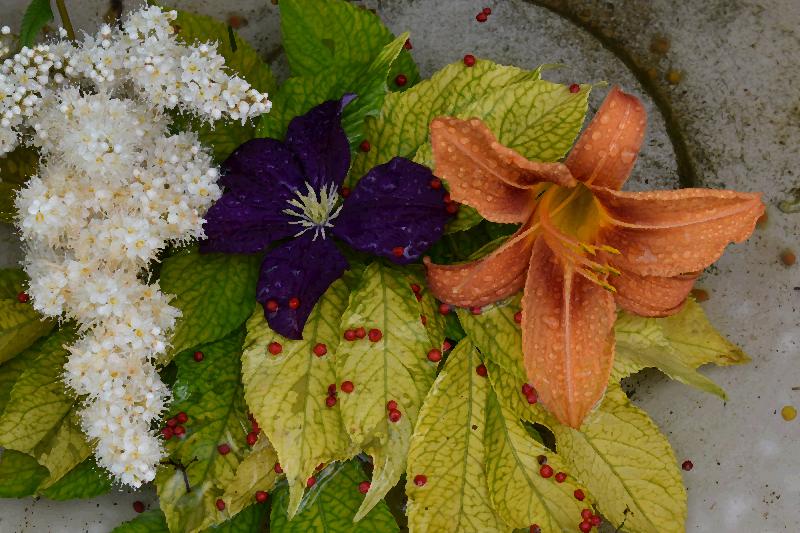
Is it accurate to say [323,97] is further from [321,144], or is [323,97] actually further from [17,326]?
[17,326]

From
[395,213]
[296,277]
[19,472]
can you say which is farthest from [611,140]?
[19,472]

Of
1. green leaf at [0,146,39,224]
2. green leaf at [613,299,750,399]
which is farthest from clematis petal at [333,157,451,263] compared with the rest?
green leaf at [0,146,39,224]

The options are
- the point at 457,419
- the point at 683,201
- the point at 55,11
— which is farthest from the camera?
the point at 55,11

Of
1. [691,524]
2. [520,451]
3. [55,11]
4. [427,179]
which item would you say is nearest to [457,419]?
[520,451]

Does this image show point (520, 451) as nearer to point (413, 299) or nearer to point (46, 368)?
point (413, 299)

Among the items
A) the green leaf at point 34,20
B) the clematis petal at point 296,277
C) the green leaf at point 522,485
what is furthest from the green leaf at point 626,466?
the green leaf at point 34,20

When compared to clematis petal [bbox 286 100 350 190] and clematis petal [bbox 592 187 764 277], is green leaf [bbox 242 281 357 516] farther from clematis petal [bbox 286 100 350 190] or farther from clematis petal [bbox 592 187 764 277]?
clematis petal [bbox 592 187 764 277]
